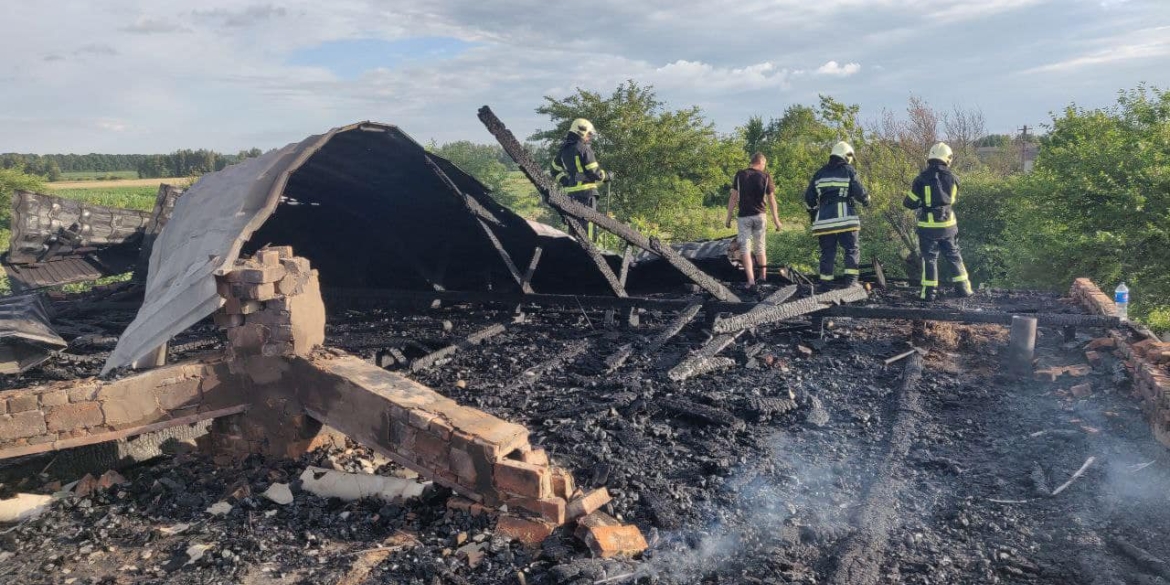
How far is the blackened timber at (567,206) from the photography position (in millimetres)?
6555

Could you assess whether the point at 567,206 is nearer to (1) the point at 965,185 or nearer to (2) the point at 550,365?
(2) the point at 550,365

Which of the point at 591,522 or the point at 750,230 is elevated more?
the point at 750,230

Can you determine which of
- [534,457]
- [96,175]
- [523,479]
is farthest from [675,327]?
[96,175]

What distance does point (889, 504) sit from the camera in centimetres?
414

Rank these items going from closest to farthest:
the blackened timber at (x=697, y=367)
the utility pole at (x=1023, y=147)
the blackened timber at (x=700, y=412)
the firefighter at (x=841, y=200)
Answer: the blackened timber at (x=700, y=412) → the blackened timber at (x=697, y=367) → the firefighter at (x=841, y=200) → the utility pole at (x=1023, y=147)

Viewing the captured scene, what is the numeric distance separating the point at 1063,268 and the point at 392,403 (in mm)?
13830

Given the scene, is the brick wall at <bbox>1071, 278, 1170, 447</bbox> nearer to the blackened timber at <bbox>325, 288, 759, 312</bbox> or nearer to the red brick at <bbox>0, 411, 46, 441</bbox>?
the blackened timber at <bbox>325, 288, 759, 312</bbox>

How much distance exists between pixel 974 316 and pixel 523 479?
A: 5.74 metres

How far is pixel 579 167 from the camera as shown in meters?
9.59

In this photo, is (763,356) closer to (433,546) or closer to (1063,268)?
(433,546)

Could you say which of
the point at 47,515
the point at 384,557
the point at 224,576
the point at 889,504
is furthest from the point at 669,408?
the point at 47,515

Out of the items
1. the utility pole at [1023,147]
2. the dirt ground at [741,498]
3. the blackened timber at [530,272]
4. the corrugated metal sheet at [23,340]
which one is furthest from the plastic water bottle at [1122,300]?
the utility pole at [1023,147]

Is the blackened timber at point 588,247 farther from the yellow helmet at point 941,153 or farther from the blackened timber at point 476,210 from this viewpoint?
the yellow helmet at point 941,153

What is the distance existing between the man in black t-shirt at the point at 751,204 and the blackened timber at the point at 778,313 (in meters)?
1.38
